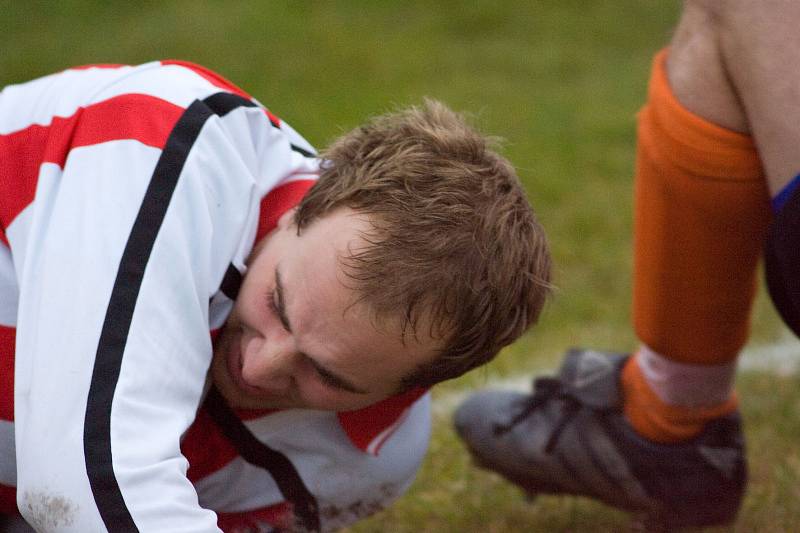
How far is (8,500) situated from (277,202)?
497 mm

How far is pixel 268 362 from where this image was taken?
115 cm

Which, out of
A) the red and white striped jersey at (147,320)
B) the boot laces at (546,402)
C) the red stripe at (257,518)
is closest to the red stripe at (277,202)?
the red and white striped jersey at (147,320)

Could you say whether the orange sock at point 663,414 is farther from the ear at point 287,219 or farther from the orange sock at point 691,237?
the ear at point 287,219

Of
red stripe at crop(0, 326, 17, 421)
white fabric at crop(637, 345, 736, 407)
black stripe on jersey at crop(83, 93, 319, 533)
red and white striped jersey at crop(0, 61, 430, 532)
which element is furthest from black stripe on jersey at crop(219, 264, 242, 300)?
white fabric at crop(637, 345, 736, 407)

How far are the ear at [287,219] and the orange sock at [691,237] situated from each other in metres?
0.52

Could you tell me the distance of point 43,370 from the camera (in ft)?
3.34

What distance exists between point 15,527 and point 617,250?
1.80m

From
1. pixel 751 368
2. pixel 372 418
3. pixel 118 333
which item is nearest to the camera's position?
pixel 118 333

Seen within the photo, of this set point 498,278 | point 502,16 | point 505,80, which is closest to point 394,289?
point 498,278

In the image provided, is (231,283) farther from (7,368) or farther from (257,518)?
(257,518)

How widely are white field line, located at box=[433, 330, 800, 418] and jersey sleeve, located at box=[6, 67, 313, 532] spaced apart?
96 centimetres

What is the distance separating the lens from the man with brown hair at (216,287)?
101 cm

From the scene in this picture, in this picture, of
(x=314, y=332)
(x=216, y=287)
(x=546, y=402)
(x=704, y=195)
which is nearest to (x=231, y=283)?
(x=216, y=287)

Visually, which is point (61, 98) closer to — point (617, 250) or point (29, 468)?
point (29, 468)
